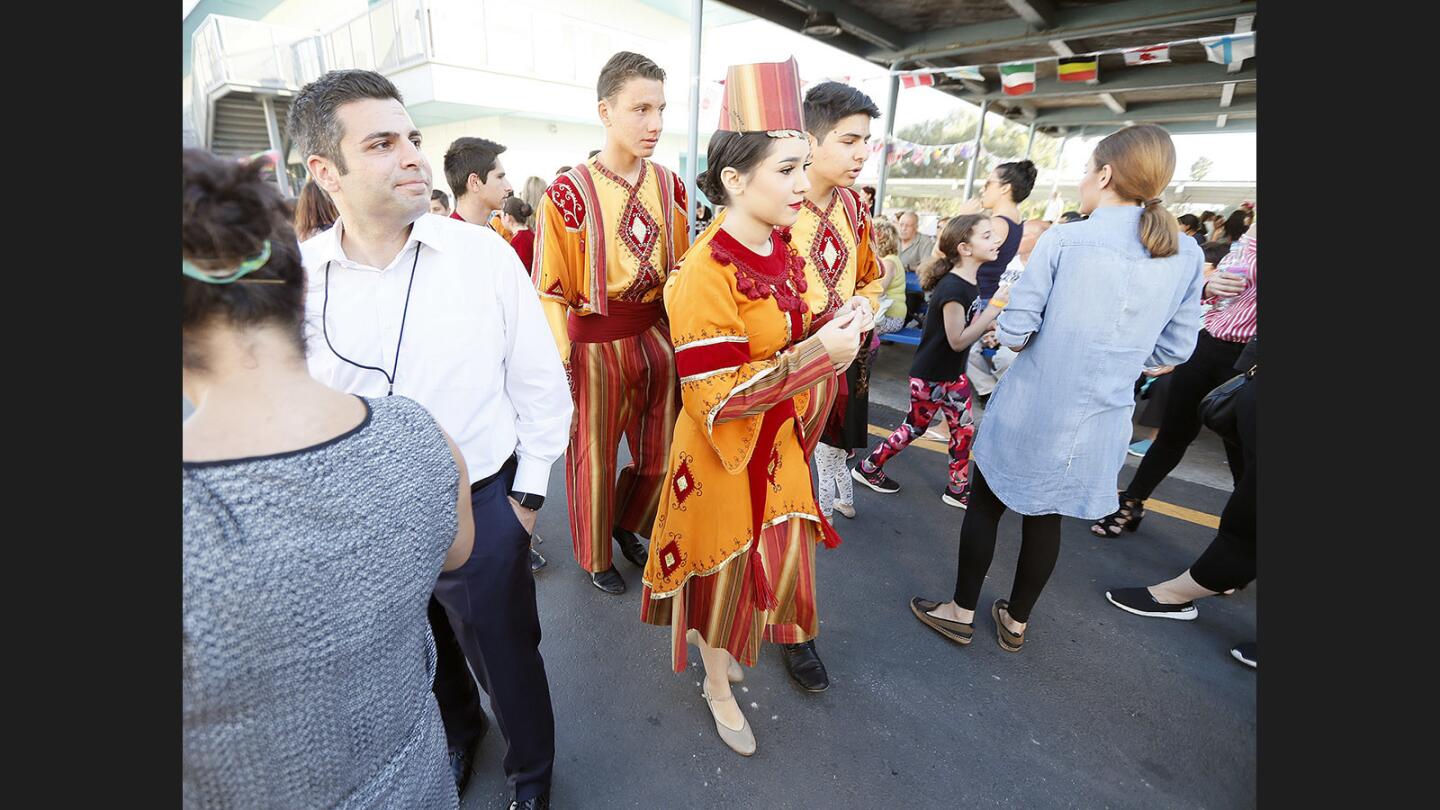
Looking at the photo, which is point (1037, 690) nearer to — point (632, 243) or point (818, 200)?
point (818, 200)

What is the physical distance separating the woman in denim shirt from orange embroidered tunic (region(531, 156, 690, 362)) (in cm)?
130

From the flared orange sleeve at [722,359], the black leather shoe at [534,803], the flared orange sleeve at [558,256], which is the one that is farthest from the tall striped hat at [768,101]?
the black leather shoe at [534,803]

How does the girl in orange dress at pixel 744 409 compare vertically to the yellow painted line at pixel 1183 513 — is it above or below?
above

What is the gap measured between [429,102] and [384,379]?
43.8 feet

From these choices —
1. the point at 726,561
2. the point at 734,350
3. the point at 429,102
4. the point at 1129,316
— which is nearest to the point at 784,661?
the point at 726,561

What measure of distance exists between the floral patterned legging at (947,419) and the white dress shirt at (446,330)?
2267 millimetres

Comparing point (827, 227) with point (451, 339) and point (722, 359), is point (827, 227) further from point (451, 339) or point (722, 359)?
point (451, 339)

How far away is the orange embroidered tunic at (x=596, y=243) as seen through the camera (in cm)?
222

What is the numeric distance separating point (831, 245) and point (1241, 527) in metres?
1.79

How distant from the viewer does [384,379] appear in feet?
4.08

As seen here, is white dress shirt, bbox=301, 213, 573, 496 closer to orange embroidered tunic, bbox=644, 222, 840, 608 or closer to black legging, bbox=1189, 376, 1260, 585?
orange embroidered tunic, bbox=644, 222, 840, 608

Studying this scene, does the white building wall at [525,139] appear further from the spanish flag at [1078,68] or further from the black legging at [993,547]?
the black legging at [993,547]

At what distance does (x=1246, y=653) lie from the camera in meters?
2.21

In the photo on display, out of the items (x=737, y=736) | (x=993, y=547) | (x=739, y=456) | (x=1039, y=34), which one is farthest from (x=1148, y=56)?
(x=737, y=736)
